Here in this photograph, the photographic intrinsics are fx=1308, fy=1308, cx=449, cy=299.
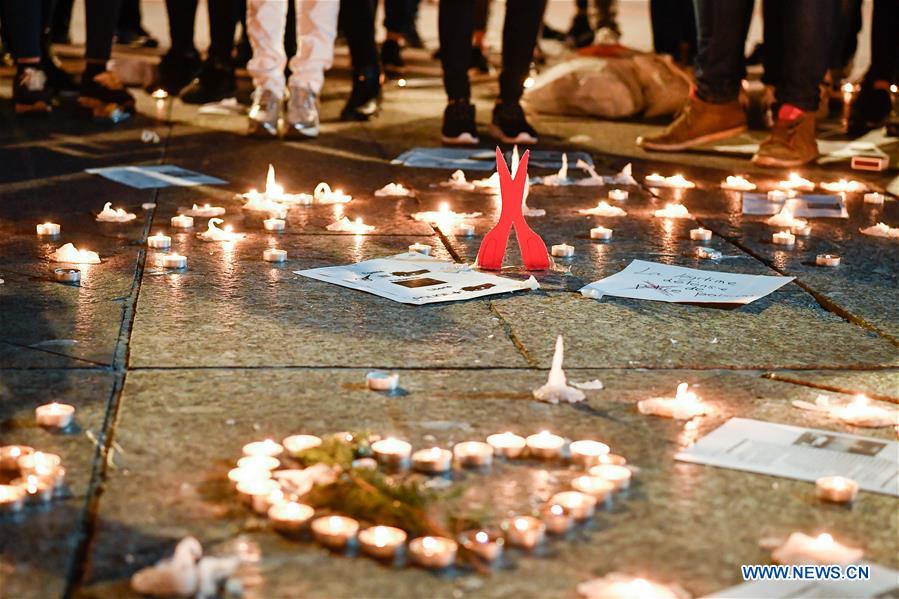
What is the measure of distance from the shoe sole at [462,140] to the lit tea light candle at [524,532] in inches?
126

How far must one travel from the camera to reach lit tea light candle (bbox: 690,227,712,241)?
306cm

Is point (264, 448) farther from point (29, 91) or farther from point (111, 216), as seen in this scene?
point (29, 91)

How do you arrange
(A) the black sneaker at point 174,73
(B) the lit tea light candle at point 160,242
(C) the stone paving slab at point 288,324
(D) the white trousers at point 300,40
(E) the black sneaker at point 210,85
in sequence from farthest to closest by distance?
1. (A) the black sneaker at point 174,73
2. (E) the black sneaker at point 210,85
3. (D) the white trousers at point 300,40
4. (B) the lit tea light candle at point 160,242
5. (C) the stone paving slab at point 288,324

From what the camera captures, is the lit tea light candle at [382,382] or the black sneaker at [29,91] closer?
the lit tea light candle at [382,382]

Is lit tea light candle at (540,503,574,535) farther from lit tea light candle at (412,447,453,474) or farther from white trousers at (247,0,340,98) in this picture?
white trousers at (247,0,340,98)

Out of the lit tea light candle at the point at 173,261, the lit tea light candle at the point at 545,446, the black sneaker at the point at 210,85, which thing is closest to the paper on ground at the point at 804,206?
the lit tea light candle at the point at 173,261

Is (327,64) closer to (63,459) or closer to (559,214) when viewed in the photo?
(559,214)

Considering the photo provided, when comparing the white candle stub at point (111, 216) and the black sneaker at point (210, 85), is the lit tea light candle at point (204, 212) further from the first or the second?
the black sneaker at point (210, 85)

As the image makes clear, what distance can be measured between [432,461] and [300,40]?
124 inches

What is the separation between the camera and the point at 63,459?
5.40 feet

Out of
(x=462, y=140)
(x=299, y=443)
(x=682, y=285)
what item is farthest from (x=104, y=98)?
(x=299, y=443)

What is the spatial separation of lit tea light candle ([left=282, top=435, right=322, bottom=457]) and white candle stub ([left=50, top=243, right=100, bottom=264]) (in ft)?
3.92

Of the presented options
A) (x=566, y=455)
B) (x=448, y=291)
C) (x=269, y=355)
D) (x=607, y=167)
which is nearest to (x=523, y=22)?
(x=607, y=167)

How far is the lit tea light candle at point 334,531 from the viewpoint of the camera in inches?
55.8
